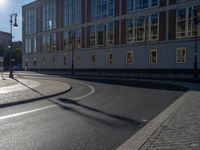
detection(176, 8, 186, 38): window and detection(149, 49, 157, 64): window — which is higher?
detection(176, 8, 186, 38): window

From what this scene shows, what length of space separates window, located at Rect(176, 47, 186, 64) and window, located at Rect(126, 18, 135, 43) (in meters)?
9.08

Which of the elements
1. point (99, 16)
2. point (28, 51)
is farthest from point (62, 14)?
point (28, 51)

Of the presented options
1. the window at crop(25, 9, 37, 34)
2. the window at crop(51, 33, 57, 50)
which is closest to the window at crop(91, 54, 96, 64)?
the window at crop(51, 33, 57, 50)

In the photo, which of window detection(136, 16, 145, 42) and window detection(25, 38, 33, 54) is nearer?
window detection(136, 16, 145, 42)

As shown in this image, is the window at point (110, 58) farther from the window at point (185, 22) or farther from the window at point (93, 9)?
the window at point (185, 22)

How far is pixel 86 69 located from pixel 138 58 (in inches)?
532

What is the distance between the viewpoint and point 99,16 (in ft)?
180

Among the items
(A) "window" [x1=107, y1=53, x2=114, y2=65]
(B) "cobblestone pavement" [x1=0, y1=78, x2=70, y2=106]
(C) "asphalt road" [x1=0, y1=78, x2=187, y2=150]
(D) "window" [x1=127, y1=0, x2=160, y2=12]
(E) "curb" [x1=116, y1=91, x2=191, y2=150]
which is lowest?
(C) "asphalt road" [x1=0, y1=78, x2=187, y2=150]

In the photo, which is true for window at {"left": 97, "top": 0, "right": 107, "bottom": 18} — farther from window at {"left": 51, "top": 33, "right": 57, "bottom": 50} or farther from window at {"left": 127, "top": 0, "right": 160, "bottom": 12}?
window at {"left": 51, "top": 33, "right": 57, "bottom": 50}

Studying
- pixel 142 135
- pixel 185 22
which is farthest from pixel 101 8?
pixel 142 135

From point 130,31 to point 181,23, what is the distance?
9725 millimetres

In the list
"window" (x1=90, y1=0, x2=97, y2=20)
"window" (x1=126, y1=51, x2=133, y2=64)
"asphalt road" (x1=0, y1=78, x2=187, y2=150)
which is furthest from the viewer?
"window" (x1=90, y1=0, x2=97, y2=20)

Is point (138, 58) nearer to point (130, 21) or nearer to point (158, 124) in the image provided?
point (130, 21)

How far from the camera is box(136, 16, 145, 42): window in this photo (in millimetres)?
46562
